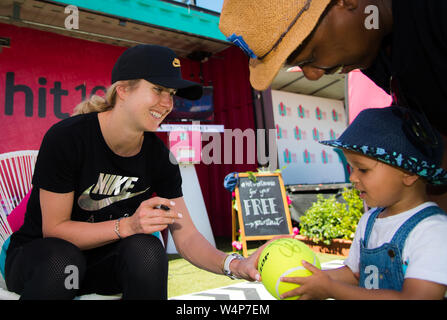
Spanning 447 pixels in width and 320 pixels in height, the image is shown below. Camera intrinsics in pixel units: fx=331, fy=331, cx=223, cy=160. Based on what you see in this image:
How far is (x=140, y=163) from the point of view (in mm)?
1735

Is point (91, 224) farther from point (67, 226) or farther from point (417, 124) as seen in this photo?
point (417, 124)

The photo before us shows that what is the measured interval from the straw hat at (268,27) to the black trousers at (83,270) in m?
0.84

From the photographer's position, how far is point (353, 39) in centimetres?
116

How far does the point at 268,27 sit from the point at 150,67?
71 cm

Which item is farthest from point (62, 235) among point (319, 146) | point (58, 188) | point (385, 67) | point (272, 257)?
point (319, 146)

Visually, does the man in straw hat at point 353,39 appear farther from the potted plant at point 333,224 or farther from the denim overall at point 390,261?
the potted plant at point 333,224

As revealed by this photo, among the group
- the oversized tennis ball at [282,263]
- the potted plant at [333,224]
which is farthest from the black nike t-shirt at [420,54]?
the potted plant at [333,224]

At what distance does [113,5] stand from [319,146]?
277 inches

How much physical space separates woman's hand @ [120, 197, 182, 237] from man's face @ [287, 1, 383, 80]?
0.79 metres

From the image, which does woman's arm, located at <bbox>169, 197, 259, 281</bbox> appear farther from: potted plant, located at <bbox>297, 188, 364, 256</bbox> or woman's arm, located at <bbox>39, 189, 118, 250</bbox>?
potted plant, located at <bbox>297, 188, 364, 256</bbox>

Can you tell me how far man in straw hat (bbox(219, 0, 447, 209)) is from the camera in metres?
1.07

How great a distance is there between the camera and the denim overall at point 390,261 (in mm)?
1307

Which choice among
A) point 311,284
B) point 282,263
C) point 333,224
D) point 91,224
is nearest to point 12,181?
point 91,224

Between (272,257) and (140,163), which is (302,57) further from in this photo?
(140,163)
